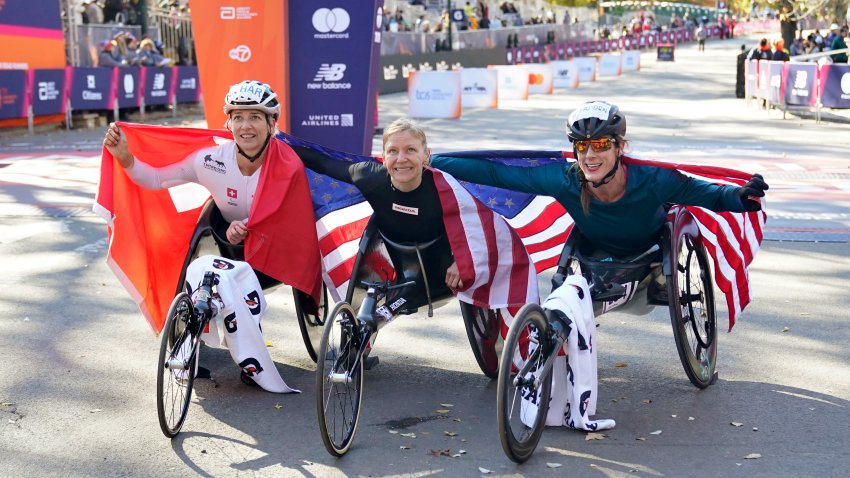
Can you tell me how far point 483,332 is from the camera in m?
6.77

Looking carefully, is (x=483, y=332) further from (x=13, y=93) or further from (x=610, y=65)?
(x=610, y=65)

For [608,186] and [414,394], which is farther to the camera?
[414,394]

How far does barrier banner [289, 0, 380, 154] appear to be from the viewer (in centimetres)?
1287

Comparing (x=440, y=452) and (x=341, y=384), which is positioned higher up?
(x=341, y=384)

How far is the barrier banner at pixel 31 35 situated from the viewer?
24.0 meters

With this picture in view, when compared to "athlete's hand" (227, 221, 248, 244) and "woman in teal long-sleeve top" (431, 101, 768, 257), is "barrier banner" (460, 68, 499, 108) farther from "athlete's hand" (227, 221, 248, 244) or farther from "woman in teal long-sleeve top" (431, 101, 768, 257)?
"woman in teal long-sleeve top" (431, 101, 768, 257)

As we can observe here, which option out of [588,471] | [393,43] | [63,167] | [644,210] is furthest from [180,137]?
[393,43]

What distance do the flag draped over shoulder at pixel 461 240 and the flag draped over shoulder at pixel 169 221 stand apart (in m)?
0.12

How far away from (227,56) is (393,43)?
2481cm

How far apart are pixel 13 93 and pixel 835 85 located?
16725 millimetres

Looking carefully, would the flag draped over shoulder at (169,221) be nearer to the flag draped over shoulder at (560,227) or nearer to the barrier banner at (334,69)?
the flag draped over shoulder at (560,227)

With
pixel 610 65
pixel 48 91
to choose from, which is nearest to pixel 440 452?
pixel 48 91

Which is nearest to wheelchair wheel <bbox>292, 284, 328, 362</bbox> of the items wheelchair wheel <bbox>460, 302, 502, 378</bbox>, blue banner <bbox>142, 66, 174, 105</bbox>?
wheelchair wheel <bbox>460, 302, 502, 378</bbox>

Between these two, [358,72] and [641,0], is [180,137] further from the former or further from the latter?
[641,0]
